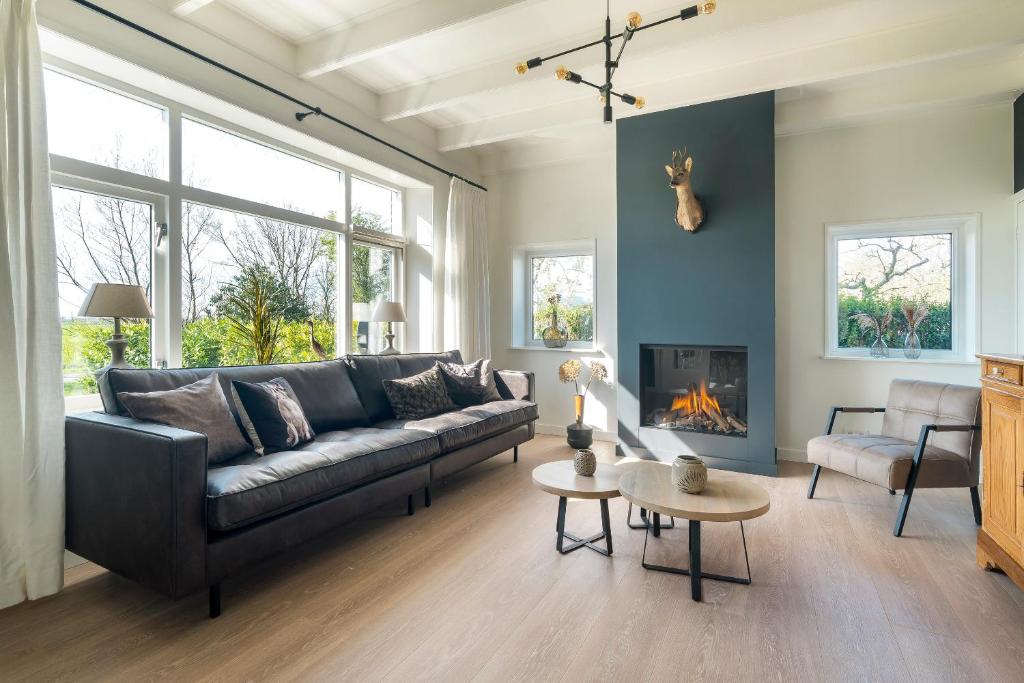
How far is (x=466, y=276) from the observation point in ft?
17.0

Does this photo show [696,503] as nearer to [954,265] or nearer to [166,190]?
[166,190]

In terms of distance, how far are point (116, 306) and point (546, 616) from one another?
7.95 feet

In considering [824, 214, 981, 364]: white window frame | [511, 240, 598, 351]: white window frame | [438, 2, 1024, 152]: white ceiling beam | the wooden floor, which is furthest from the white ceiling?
the wooden floor

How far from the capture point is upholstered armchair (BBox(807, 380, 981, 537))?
2.86 meters

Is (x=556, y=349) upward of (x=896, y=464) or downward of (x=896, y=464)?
upward

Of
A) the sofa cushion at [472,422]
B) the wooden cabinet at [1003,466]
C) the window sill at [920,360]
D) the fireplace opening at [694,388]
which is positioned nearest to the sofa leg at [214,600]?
the sofa cushion at [472,422]

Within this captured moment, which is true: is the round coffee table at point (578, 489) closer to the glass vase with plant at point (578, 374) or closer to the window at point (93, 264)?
Answer: the glass vase with plant at point (578, 374)

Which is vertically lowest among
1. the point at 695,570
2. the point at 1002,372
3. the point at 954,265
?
the point at 695,570

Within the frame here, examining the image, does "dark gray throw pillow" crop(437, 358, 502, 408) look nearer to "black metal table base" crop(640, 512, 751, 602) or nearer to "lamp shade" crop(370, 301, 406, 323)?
"lamp shade" crop(370, 301, 406, 323)

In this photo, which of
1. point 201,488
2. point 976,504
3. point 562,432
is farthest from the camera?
point 562,432

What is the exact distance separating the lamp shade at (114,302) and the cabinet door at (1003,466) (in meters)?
3.95

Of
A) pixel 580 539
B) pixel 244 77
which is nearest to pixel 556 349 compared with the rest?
pixel 580 539

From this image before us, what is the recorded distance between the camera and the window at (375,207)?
4570 millimetres

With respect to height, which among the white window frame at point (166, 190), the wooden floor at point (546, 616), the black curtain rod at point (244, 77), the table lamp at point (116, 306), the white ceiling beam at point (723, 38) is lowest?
the wooden floor at point (546, 616)
